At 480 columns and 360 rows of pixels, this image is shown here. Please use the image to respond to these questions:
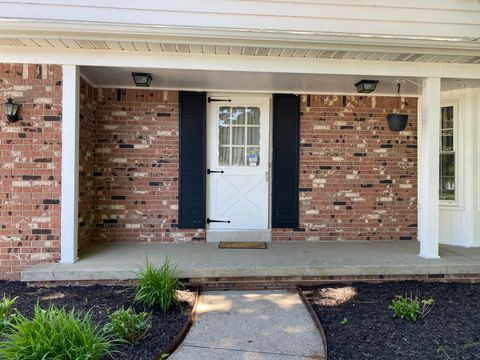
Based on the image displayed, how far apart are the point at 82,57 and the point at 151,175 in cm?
190

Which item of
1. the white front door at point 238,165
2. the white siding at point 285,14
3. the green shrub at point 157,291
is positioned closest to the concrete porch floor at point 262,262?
the green shrub at point 157,291

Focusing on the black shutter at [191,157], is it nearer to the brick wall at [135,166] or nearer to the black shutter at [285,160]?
the brick wall at [135,166]

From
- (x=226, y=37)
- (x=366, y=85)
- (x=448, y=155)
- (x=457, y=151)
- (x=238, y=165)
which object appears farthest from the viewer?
(x=238, y=165)

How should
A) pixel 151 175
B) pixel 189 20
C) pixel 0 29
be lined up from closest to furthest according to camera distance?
pixel 0 29 < pixel 189 20 < pixel 151 175

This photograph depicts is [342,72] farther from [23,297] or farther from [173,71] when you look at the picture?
[23,297]

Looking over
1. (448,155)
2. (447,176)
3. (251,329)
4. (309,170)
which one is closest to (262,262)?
(251,329)

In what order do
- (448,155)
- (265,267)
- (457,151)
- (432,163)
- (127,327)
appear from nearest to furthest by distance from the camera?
(127,327) → (265,267) → (432,163) → (457,151) → (448,155)

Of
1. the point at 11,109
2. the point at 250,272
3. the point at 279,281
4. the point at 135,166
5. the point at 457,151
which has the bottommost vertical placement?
the point at 279,281

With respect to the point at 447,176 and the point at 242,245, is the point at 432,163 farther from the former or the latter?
the point at 242,245

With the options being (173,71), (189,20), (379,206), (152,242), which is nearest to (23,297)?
(152,242)

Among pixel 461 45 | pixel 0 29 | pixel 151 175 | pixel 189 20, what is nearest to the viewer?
pixel 0 29

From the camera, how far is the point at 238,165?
221 inches

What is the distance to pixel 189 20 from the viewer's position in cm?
430

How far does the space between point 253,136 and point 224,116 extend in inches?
21.3
